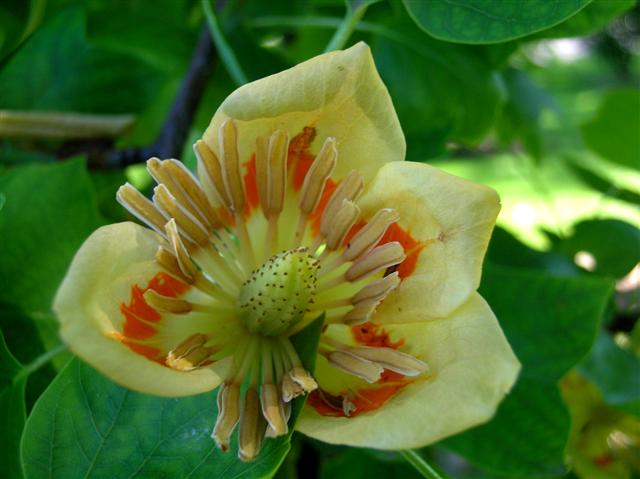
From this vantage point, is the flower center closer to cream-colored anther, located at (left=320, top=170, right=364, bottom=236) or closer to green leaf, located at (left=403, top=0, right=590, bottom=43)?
cream-colored anther, located at (left=320, top=170, right=364, bottom=236)

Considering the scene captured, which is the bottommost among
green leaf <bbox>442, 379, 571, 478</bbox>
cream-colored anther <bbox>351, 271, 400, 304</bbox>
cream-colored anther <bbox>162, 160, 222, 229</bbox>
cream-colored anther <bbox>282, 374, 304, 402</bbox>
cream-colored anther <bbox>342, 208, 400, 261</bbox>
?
green leaf <bbox>442, 379, 571, 478</bbox>

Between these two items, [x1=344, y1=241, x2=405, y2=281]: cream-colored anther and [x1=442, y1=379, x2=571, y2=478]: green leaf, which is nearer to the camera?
[x1=344, y1=241, x2=405, y2=281]: cream-colored anther

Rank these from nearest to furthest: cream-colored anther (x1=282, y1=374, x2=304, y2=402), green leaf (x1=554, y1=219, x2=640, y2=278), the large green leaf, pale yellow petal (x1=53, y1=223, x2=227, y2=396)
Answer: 1. pale yellow petal (x1=53, y1=223, x2=227, y2=396)
2. cream-colored anther (x1=282, y1=374, x2=304, y2=402)
3. the large green leaf
4. green leaf (x1=554, y1=219, x2=640, y2=278)

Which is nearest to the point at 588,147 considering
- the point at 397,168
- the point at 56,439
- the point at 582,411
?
the point at 582,411

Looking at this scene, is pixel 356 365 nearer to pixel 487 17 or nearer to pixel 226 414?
pixel 226 414

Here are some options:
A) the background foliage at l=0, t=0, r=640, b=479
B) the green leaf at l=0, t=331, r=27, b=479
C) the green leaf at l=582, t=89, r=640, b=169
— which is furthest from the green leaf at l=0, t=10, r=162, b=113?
the green leaf at l=582, t=89, r=640, b=169

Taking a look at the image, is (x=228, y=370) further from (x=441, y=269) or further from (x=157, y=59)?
(x=157, y=59)
